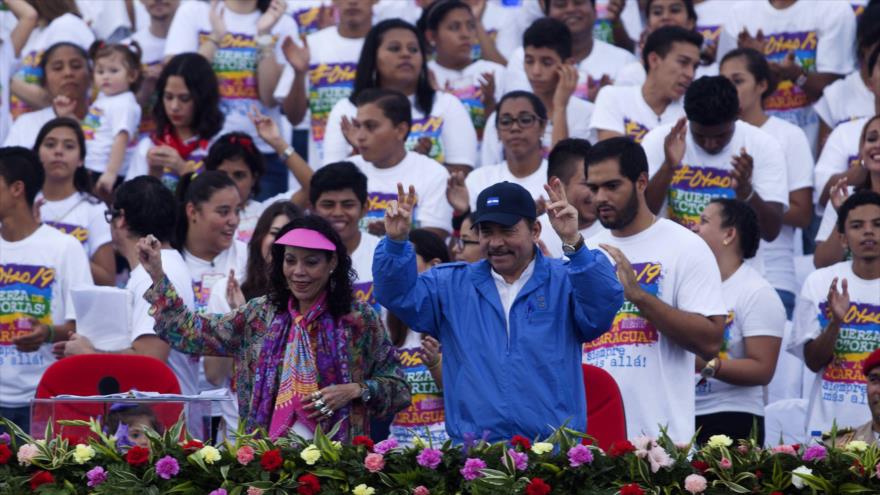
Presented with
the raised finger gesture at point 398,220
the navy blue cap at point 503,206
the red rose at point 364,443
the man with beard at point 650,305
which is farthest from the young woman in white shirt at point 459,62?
the red rose at point 364,443

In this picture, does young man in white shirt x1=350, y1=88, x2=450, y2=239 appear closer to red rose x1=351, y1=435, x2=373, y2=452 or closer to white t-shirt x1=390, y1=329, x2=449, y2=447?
white t-shirt x1=390, y1=329, x2=449, y2=447

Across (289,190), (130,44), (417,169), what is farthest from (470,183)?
(130,44)

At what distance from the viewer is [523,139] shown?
375 inches

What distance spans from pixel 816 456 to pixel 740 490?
0.31m

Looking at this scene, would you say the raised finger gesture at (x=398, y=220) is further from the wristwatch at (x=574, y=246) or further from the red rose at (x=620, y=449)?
the red rose at (x=620, y=449)

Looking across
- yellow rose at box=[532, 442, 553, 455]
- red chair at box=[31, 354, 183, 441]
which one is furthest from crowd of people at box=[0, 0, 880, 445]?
yellow rose at box=[532, 442, 553, 455]

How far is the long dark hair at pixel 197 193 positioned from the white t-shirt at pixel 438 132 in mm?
1579

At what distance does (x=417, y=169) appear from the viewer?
32.0 ft

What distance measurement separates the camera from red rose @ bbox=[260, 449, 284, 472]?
17.7 ft

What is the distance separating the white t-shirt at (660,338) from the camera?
711 cm

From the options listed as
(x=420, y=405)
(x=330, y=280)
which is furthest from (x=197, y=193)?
(x=330, y=280)

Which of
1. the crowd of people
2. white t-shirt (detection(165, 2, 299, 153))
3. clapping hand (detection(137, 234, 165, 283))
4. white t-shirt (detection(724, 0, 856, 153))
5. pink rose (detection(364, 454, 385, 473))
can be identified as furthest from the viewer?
white t-shirt (detection(165, 2, 299, 153))

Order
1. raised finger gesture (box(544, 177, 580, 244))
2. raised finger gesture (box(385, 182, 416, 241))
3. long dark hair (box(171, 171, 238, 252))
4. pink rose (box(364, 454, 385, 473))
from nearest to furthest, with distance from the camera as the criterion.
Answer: pink rose (box(364, 454, 385, 473)) < raised finger gesture (box(544, 177, 580, 244)) < raised finger gesture (box(385, 182, 416, 241)) < long dark hair (box(171, 171, 238, 252))

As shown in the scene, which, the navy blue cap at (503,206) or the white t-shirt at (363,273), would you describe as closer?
the navy blue cap at (503,206)
